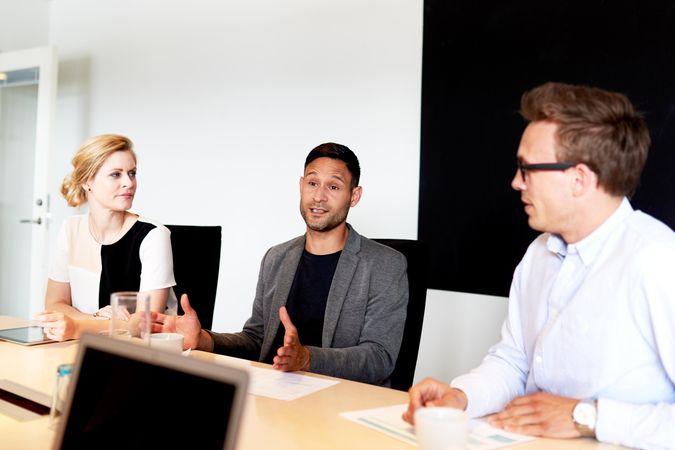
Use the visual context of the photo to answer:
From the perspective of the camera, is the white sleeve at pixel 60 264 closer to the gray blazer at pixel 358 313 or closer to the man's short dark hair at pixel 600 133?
the gray blazer at pixel 358 313

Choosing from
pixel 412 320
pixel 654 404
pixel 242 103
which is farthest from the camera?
pixel 242 103

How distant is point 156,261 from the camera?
2.50 metres

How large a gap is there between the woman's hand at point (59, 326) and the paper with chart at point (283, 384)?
2.07 ft

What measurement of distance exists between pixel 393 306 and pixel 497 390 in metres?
0.67

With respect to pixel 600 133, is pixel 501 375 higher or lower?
lower

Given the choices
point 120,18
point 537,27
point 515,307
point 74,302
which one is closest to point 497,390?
point 515,307

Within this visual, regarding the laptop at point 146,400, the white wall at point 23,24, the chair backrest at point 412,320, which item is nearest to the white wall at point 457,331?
the chair backrest at point 412,320

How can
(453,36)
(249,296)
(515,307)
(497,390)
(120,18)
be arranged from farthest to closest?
(120,18) → (249,296) → (453,36) → (515,307) → (497,390)

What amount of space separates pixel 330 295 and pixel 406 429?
0.97 m

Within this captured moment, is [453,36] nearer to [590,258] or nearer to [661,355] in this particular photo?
[590,258]

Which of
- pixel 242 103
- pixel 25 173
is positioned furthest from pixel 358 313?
pixel 25 173

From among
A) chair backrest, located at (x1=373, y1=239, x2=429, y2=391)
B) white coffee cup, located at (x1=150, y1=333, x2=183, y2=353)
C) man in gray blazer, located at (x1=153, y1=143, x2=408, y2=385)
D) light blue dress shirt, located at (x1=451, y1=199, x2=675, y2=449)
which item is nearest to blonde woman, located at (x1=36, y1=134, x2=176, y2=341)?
man in gray blazer, located at (x1=153, y1=143, x2=408, y2=385)

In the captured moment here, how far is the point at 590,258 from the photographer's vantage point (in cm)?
152

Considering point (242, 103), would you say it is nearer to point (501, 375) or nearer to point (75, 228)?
point (75, 228)
